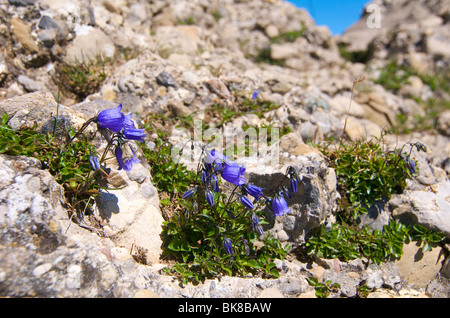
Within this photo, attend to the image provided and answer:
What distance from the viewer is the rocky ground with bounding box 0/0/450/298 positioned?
2.58 meters

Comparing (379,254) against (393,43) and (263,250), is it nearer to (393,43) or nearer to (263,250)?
(263,250)

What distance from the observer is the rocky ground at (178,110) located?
258cm

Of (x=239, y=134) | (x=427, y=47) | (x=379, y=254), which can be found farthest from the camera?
(x=427, y=47)

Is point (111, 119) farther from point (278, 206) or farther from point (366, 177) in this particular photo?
point (366, 177)

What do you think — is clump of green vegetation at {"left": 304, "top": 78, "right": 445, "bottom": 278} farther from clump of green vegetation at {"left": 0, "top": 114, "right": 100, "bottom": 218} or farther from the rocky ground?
clump of green vegetation at {"left": 0, "top": 114, "right": 100, "bottom": 218}

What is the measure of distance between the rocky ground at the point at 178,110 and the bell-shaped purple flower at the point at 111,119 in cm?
65

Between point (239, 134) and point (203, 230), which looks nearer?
point (203, 230)

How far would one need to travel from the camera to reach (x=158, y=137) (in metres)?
4.33

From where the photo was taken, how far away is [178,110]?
4.93 metres

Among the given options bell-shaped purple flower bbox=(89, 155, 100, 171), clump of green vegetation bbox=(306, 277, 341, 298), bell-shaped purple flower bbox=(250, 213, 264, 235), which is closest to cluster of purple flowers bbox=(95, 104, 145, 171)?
bell-shaped purple flower bbox=(89, 155, 100, 171)

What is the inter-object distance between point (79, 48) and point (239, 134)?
3138mm
